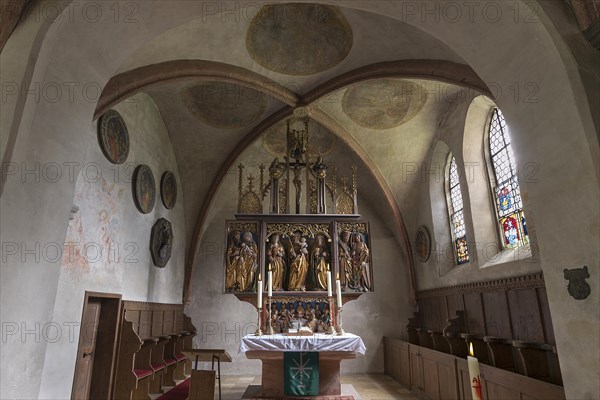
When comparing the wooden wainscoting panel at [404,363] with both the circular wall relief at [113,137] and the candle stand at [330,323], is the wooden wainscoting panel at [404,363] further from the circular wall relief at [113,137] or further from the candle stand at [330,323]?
the circular wall relief at [113,137]

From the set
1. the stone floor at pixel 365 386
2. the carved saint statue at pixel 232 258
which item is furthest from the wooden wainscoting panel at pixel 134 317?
the stone floor at pixel 365 386

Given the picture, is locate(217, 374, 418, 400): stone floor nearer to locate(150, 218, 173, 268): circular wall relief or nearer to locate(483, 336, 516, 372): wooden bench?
locate(483, 336, 516, 372): wooden bench

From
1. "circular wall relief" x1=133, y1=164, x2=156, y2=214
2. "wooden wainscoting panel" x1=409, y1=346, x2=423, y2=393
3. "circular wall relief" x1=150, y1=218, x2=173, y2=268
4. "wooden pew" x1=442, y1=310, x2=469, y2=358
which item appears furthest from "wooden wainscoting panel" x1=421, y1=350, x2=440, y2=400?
"circular wall relief" x1=133, y1=164, x2=156, y2=214

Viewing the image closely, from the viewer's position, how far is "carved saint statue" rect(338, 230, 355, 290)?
7414 mm

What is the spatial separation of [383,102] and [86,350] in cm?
790

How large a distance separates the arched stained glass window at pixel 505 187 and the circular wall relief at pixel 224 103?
5.23 metres

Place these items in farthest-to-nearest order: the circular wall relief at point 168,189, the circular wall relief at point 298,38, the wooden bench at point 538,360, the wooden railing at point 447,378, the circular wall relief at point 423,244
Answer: the circular wall relief at point 423,244 → the circular wall relief at point 168,189 → the circular wall relief at point 298,38 → the wooden bench at point 538,360 → the wooden railing at point 447,378

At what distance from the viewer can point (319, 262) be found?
7.50 m

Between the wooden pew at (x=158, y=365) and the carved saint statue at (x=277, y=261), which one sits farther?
the wooden pew at (x=158, y=365)

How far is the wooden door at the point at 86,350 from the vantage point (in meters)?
6.11

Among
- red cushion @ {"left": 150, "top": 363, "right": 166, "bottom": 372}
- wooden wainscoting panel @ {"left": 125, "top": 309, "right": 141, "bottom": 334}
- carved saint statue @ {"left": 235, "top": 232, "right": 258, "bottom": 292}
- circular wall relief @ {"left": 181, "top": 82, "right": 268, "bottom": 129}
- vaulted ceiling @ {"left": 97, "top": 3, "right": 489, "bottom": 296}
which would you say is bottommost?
red cushion @ {"left": 150, "top": 363, "right": 166, "bottom": 372}

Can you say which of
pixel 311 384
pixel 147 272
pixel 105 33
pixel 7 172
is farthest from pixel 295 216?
pixel 7 172

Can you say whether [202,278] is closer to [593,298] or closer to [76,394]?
[76,394]

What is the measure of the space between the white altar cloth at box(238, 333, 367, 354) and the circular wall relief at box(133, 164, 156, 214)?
151 inches
